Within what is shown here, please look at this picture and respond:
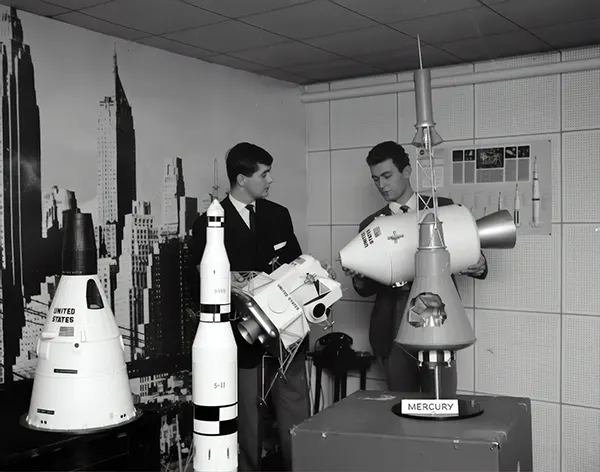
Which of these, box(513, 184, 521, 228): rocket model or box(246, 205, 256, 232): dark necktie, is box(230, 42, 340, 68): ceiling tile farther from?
box(513, 184, 521, 228): rocket model

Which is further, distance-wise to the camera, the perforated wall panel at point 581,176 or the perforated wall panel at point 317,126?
the perforated wall panel at point 317,126

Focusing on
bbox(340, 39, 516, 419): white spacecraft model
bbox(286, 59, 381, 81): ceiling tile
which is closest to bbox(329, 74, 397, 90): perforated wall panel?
bbox(286, 59, 381, 81): ceiling tile

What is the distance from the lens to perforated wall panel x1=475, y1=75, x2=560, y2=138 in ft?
10.5

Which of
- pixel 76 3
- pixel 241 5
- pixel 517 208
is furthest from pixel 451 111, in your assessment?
pixel 76 3

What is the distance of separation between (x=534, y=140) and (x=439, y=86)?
521 millimetres

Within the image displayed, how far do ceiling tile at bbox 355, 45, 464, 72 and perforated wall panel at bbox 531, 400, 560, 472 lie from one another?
1.61 m

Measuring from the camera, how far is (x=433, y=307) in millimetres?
1687

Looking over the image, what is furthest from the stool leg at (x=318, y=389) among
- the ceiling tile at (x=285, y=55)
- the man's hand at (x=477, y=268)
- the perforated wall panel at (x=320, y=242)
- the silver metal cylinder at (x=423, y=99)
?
the silver metal cylinder at (x=423, y=99)

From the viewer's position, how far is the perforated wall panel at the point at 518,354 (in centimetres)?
322

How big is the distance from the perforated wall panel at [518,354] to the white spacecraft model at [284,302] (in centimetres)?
126

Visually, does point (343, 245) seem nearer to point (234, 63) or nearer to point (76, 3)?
point (234, 63)

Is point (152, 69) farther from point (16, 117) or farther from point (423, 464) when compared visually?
point (423, 464)

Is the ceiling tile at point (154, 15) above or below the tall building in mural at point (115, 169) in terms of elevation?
above

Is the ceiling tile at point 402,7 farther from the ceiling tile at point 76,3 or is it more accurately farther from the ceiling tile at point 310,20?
the ceiling tile at point 76,3
